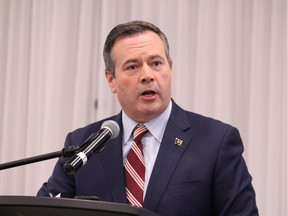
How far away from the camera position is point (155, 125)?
80.2 inches

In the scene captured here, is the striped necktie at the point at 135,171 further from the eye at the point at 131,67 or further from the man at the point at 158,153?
the eye at the point at 131,67

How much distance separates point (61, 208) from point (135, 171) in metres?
0.84

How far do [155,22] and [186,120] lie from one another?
1133mm

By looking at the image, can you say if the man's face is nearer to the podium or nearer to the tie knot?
the tie knot

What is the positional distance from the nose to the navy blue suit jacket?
0.18 m

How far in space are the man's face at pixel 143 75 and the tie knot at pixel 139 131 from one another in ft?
0.12

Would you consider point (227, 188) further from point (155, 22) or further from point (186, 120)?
point (155, 22)

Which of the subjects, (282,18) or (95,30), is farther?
(95,30)

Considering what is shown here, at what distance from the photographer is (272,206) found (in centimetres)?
275

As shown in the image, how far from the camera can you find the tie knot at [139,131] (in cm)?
201

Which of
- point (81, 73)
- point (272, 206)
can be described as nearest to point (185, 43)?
point (81, 73)

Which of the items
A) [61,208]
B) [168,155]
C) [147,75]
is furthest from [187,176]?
[61,208]

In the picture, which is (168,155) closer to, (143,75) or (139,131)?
(139,131)

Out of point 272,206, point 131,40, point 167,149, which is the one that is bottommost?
point 272,206
